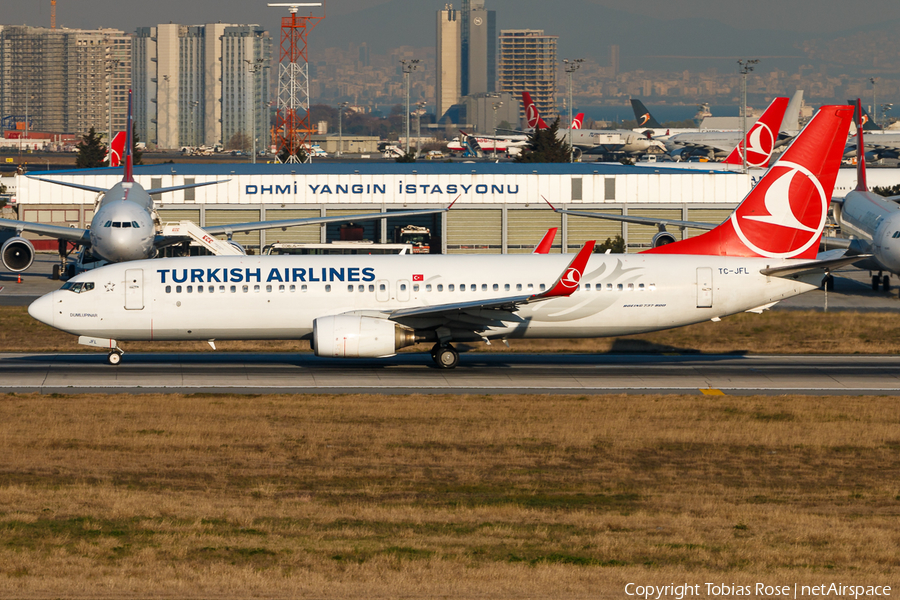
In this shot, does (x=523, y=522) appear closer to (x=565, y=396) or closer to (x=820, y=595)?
(x=820, y=595)

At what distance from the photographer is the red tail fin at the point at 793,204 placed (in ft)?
127

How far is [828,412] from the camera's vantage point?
30.7 m

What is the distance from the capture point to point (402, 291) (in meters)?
37.4

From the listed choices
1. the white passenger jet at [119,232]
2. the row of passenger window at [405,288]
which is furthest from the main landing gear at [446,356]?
the white passenger jet at [119,232]

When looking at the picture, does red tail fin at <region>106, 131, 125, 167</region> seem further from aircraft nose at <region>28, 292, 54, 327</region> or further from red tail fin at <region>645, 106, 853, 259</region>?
red tail fin at <region>645, 106, 853, 259</region>

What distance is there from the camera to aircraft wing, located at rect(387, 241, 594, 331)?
34531 mm

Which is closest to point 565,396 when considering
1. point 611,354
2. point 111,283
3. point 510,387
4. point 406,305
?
point 510,387

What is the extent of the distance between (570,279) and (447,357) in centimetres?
617

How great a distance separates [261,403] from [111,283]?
9129mm

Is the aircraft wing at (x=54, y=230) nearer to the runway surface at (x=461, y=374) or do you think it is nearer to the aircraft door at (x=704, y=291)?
the runway surface at (x=461, y=374)

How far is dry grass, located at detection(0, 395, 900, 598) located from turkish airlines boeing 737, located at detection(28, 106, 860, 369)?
5.19 metres

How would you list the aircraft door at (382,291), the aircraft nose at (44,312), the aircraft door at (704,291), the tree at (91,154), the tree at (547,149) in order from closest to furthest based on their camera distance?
the aircraft nose at (44,312)
the aircraft door at (382,291)
the aircraft door at (704,291)
the tree at (547,149)
the tree at (91,154)

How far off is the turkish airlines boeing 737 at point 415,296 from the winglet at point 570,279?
1556 mm

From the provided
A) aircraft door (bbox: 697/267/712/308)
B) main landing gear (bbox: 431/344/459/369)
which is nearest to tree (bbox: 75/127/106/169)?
main landing gear (bbox: 431/344/459/369)
